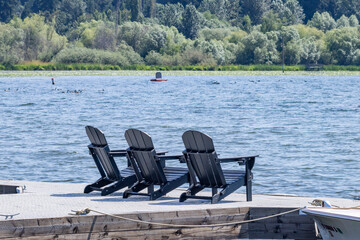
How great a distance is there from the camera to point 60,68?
4685 inches

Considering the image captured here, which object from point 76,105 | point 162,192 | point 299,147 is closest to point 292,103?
point 76,105

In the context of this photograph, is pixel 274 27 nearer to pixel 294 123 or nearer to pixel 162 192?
pixel 294 123

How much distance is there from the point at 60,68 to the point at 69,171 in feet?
331

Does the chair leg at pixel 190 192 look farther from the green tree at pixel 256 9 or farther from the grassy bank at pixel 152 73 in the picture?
the green tree at pixel 256 9

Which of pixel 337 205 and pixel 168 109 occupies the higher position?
pixel 337 205

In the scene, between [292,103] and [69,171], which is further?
[292,103]

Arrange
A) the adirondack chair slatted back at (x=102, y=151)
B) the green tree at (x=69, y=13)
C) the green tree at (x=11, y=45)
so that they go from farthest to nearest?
the green tree at (x=69, y=13)
the green tree at (x=11, y=45)
the adirondack chair slatted back at (x=102, y=151)

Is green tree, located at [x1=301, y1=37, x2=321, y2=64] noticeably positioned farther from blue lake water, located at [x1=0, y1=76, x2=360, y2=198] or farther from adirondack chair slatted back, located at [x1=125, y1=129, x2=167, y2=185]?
adirondack chair slatted back, located at [x1=125, y1=129, x2=167, y2=185]

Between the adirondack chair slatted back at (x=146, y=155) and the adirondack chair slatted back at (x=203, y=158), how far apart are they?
49 cm

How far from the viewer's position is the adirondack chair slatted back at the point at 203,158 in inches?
381

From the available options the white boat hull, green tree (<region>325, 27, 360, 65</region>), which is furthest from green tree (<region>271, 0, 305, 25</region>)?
the white boat hull

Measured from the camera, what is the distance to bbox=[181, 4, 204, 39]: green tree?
162 metres

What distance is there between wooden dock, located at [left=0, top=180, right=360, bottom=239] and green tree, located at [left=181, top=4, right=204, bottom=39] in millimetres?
152614

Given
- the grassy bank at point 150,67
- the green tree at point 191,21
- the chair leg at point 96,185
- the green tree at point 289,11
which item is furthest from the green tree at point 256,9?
the chair leg at point 96,185
